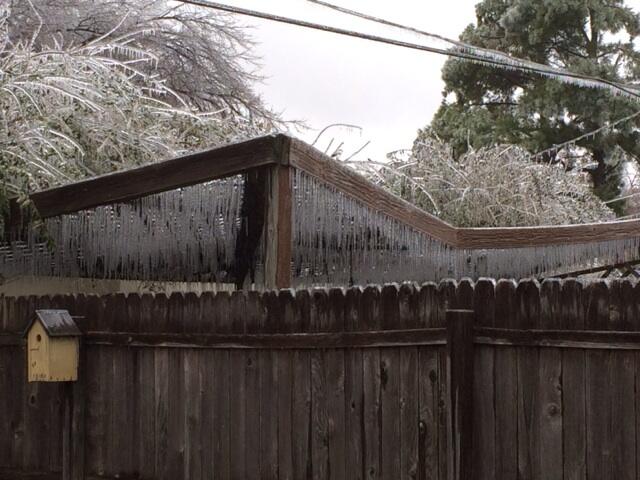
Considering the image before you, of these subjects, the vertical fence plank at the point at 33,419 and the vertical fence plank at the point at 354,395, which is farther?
the vertical fence plank at the point at 33,419

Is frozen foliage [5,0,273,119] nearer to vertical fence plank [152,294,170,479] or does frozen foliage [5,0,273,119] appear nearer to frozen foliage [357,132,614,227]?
frozen foliage [357,132,614,227]

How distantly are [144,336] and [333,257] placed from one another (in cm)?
359

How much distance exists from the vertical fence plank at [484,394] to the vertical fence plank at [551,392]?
0.27m

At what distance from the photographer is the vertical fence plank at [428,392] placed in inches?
199

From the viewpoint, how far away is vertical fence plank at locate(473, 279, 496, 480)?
4863 mm

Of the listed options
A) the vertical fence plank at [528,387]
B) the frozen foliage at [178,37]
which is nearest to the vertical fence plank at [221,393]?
the vertical fence plank at [528,387]

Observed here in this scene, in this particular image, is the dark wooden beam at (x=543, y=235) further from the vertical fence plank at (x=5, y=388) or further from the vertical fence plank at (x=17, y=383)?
the vertical fence plank at (x=5, y=388)

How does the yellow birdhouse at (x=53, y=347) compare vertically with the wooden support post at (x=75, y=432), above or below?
above

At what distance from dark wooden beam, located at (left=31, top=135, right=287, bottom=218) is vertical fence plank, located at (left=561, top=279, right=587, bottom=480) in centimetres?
232

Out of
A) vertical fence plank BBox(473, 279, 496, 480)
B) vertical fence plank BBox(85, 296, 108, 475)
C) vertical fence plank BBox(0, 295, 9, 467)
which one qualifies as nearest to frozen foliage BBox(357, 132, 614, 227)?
vertical fence plank BBox(0, 295, 9, 467)

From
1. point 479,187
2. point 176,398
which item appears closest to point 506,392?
point 176,398

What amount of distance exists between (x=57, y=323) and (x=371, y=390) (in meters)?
2.38

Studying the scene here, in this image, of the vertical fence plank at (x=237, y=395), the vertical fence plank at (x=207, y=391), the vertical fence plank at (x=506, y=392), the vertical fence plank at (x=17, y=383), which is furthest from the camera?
the vertical fence plank at (x=17, y=383)

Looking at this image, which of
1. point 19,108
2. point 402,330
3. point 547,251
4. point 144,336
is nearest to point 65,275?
point 19,108
